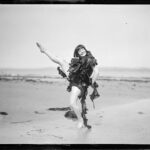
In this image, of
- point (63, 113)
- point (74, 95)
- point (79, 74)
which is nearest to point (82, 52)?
point (79, 74)

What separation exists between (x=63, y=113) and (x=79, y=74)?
0.31 meters

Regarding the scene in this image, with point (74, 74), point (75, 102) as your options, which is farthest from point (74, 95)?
point (74, 74)

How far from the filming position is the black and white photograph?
2.59 m

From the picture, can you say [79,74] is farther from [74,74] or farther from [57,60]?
[57,60]

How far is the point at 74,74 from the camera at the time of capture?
2.62 metres

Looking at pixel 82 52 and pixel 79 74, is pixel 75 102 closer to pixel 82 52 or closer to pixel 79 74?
pixel 79 74

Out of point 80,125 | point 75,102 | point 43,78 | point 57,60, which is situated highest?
point 57,60

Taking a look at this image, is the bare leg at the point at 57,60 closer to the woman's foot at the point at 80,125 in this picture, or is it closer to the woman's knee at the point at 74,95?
the woman's knee at the point at 74,95

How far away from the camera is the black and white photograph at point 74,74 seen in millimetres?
2590

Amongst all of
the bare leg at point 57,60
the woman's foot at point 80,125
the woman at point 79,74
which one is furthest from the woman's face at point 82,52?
the woman's foot at point 80,125

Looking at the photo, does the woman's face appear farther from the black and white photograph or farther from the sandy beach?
the sandy beach

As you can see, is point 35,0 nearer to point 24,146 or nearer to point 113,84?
point 113,84

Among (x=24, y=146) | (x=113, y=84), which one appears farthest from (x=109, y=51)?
(x=24, y=146)

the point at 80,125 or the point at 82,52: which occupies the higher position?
the point at 82,52
